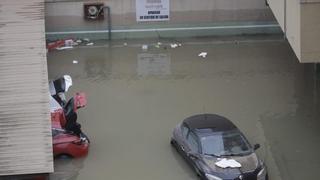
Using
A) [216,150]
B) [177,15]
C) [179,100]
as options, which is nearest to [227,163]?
[216,150]

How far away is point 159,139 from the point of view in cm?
1952

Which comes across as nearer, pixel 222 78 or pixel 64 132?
pixel 64 132

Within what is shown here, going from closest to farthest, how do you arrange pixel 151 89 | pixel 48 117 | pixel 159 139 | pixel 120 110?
pixel 48 117, pixel 159 139, pixel 120 110, pixel 151 89

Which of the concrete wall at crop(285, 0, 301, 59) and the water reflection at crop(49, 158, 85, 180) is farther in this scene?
the water reflection at crop(49, 158, 85, 180)

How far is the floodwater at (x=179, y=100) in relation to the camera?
58.5ft

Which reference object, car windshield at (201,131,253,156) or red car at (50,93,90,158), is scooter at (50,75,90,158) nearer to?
red car at (50,93,90,158)

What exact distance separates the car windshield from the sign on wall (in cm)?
1650

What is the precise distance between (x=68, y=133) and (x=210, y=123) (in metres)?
3.84

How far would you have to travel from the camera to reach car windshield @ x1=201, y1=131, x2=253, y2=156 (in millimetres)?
16516

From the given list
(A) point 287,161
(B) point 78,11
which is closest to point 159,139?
(A) point 287,161

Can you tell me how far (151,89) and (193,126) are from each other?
278 inches

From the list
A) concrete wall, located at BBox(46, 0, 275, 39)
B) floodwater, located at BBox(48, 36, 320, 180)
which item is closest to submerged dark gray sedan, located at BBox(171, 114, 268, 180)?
floodwater, located at BBox(48, 36, 320, 180)

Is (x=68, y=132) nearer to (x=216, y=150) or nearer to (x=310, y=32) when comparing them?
(x=216, y=150)

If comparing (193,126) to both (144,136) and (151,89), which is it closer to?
(144,136)
